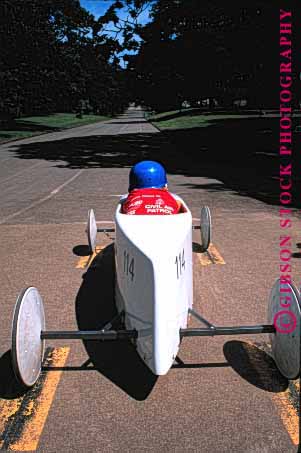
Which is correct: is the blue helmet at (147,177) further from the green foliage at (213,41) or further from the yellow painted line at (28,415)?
the green foliage at (213,41)

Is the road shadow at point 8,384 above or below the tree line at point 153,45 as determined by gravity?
below

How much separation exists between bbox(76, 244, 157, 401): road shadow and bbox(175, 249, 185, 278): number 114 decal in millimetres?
1020

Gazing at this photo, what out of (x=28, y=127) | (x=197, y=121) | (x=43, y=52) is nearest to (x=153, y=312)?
(x=197, y=121)

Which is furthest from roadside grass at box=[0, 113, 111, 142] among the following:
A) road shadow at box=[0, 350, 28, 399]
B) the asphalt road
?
road shadow at box=[0, 350, 28, 399]

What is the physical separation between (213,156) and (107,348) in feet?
62.5

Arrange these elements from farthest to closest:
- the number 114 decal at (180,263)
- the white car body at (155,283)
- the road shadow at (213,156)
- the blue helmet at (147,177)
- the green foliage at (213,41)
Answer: the green foliage at (213,41) → the road shadow at (213,156) → the blue helmet at (147,177) → the number 114 decal at (180,263) → the white car body at (155,283)

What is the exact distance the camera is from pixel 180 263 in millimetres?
4098

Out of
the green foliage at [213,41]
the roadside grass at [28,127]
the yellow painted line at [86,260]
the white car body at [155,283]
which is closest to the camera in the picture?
the white car body at [155,283]

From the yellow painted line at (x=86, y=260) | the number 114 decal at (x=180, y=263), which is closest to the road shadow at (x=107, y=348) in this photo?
the yellow painted line at (x=86, y=260)

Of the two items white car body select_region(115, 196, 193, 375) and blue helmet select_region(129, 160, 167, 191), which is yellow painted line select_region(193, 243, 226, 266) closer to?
blue helmet select_region(129, 160, 167, 191)

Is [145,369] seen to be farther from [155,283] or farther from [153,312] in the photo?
[155,283]

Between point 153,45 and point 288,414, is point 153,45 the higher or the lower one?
the higher one

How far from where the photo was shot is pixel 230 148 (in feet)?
84.1

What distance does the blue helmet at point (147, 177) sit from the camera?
5.93 metres
